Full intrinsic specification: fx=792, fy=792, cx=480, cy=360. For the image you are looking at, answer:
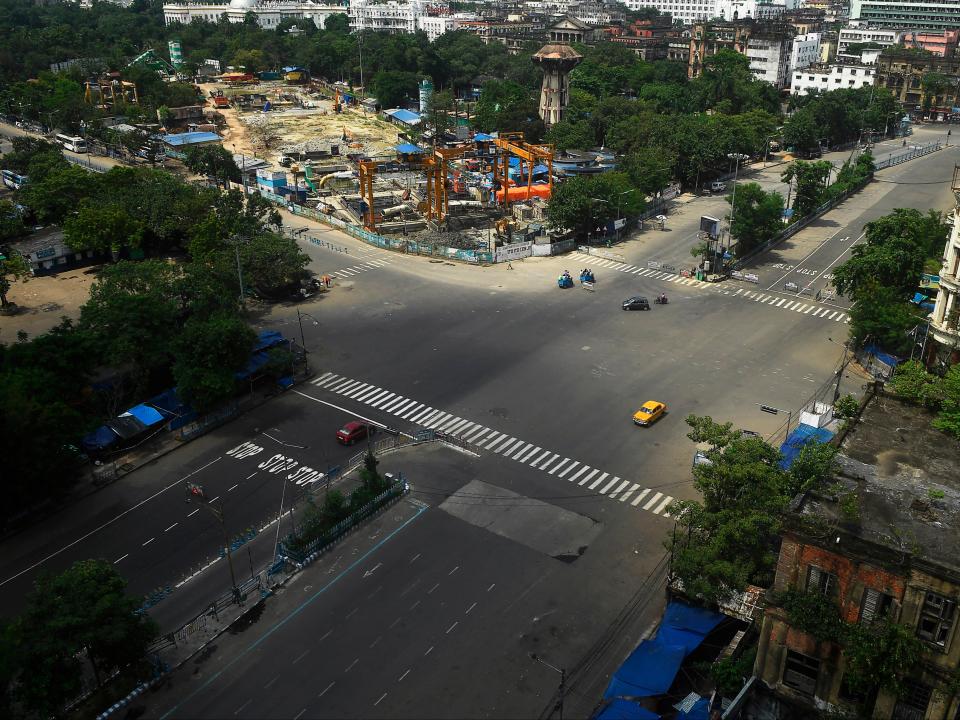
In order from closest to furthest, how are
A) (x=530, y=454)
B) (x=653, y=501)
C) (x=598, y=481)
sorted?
(x=653, y=501), (x=598, y=481), (x=530, y=454)

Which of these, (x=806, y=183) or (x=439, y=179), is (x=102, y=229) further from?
(x=806, y=183)

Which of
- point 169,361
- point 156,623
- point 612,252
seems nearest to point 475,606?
point 156,623

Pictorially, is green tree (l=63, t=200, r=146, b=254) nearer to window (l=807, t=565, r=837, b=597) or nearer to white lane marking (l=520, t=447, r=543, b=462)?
white lane marking (l=520, t=447, r=543, b=462)

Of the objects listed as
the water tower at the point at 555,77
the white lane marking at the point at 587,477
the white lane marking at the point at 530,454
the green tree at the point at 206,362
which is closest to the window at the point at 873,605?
the white lane marking at the point at 587,477

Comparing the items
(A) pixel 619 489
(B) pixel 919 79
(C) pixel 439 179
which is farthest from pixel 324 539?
(B) pixel 919 79

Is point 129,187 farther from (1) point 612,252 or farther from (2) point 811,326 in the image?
(2) point 811,326

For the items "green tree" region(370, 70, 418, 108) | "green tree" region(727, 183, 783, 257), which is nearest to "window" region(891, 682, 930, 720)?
"green tree" region(727, 183, 783, 257)

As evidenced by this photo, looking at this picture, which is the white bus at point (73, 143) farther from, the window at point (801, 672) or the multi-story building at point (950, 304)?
the window at point (801, 672)
